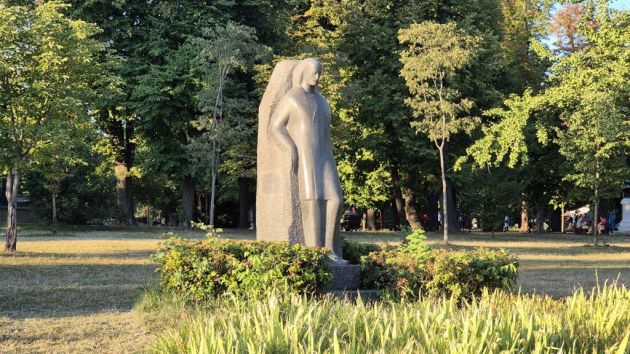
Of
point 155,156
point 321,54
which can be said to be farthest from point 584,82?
point 155,156

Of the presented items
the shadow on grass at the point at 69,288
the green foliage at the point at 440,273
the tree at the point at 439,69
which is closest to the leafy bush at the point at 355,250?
the green foliage at the point at 440,273

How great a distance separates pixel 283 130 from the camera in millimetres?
11406

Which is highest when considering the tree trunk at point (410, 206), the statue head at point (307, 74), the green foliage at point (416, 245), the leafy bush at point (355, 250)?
the statue head at point (307, 74)

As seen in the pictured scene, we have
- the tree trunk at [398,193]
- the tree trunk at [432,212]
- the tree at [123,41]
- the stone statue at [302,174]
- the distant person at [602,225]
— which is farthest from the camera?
the distant person at [602,225]

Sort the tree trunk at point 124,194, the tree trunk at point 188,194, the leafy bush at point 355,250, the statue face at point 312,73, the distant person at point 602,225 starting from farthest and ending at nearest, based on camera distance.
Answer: the distant person at point 602,225 → the tree trunk at point 124,194 → the tree trunk at point 188,194 → the leafy bush at point 355,250 → the statue face at point 312,73

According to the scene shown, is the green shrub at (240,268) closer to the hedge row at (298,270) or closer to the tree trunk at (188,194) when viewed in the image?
the hedge row at (298,270)

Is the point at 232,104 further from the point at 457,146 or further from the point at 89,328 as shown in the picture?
the point at 89,328

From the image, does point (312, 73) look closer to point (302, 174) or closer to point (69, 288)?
point (302, 174)

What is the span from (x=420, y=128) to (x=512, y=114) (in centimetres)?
671

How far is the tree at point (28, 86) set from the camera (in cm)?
1969

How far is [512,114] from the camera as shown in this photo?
2558 centimetres

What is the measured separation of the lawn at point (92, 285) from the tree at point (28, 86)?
2808 mm

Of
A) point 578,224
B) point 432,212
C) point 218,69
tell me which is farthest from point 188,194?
point 578,224

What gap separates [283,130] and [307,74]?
3.12 feet
